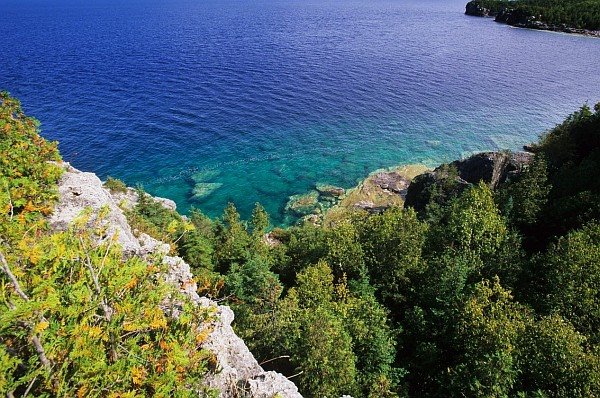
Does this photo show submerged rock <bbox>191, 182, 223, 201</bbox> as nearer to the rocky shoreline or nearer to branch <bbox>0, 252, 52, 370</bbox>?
the rocky shoreline

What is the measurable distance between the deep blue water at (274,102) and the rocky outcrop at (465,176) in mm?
16549

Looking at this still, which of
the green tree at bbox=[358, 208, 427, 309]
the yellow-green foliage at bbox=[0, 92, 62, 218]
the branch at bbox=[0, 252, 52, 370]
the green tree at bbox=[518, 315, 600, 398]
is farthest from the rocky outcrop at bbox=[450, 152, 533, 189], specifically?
the branch at bbox=[0, 252, 52, 370]

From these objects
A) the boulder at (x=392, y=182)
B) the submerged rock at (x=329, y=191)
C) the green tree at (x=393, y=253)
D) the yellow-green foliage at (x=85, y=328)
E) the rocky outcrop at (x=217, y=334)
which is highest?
the yellow-green foliage at (x=85, y=328)

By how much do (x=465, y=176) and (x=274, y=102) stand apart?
60626 mm

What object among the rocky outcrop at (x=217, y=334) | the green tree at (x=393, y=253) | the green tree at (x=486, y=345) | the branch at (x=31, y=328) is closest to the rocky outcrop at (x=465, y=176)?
the green tree at (x=393, y=253)

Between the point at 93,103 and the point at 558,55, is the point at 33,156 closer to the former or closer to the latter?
the point at 93,103

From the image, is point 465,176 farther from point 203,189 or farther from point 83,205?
point 83,205

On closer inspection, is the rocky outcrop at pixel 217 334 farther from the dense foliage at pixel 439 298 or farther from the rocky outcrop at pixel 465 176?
the rocky outcrop at pixel 465 176

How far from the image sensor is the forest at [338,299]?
1002 cm

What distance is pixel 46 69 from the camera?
12081cm

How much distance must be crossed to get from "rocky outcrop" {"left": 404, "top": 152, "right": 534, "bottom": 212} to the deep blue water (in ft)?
54.3

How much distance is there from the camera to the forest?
1002 centimetres

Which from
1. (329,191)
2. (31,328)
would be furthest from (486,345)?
(329,191)

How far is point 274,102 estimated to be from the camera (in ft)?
355
